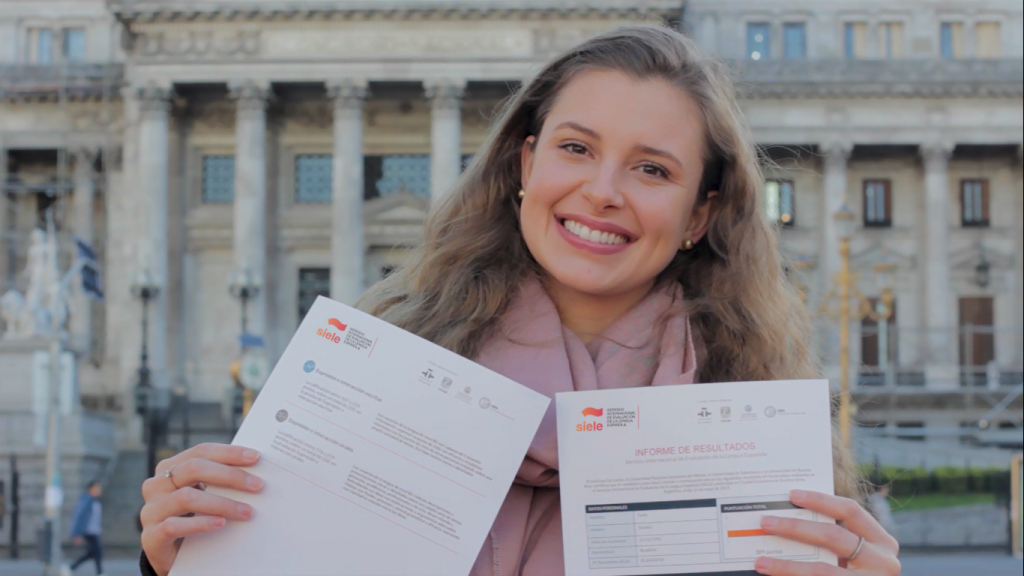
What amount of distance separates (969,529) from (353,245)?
78.9 feet

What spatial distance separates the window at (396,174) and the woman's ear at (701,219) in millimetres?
44261

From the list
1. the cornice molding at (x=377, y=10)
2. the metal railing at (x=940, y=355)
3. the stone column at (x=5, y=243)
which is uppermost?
the cornice molding at (x=377, y=10)

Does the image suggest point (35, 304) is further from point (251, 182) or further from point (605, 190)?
point (605, 190)

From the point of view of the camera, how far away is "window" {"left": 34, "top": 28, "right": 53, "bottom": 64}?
49125mm

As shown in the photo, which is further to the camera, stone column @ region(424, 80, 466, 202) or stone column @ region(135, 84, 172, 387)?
stone column @ region(424, 80, 466, 202)

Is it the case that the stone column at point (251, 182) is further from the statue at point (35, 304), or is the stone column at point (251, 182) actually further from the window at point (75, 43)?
the statue at point (35, 304)

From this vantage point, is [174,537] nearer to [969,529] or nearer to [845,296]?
[845,296]

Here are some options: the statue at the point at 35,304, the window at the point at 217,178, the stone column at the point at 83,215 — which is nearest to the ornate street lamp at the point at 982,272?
the window at the point at 217,178

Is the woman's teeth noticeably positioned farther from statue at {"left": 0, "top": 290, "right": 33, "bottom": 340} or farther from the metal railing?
the metal railing

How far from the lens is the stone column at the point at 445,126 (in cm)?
4388

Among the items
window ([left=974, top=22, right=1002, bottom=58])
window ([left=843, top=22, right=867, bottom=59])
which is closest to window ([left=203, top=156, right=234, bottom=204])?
window ([left=843, top=22, right=867, bottom=59])

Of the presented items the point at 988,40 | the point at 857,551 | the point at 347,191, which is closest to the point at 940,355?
the point at 988,40

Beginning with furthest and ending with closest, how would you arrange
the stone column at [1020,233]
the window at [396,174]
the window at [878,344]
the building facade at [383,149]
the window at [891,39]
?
1. the window at [891,39]
2. the stone column at [1020,233]
3. the window at [396,174]
4. the window at [878,344]
5. the building facade at [383,149]

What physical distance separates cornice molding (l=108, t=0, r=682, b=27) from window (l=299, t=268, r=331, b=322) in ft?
30.3
